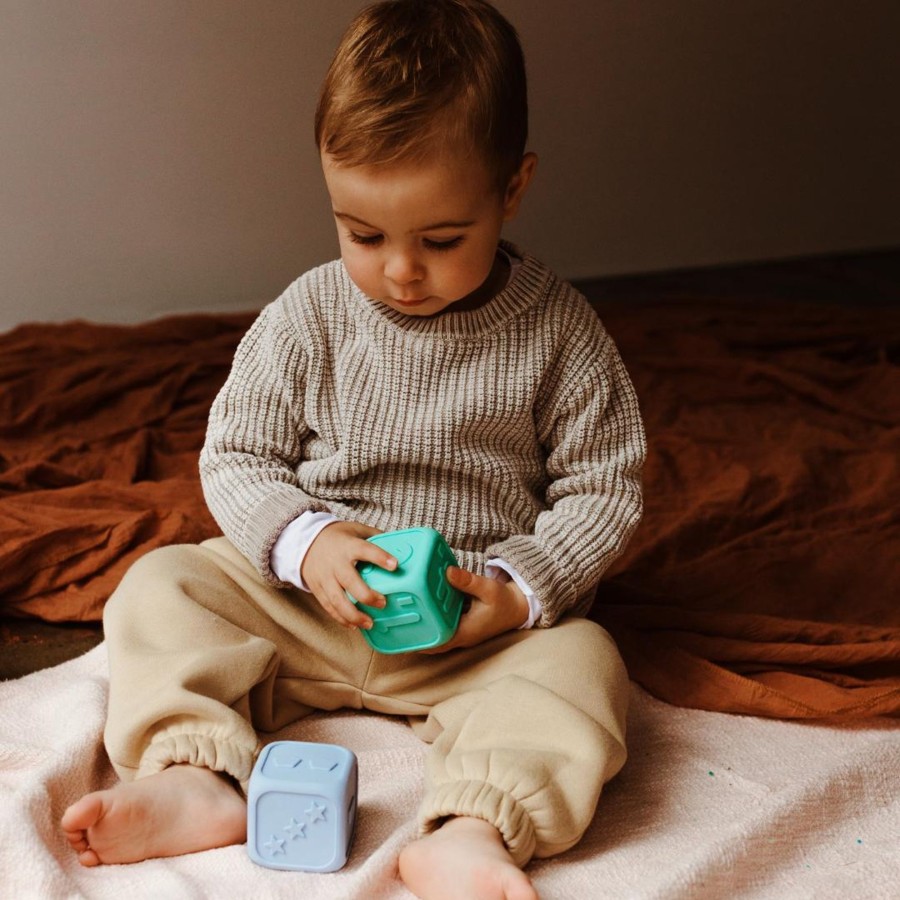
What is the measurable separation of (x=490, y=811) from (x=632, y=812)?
0.17 metres

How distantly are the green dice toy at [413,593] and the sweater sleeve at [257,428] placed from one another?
13 cm

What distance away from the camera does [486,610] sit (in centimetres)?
100

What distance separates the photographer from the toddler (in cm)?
88

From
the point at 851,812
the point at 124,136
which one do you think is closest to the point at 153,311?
the point at 124,136

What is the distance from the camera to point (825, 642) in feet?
3.92

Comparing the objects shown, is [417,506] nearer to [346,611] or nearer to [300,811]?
[346,611]

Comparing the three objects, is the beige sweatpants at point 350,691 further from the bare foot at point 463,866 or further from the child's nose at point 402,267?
the child's nose at point 402,267

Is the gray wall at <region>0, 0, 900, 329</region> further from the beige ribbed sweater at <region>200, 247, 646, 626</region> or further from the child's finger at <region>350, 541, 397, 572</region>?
the child's finger at <region>350, 541, 397, 572</region>

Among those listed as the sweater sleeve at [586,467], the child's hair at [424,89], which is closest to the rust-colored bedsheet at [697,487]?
the sweater sleeve at [586,467]

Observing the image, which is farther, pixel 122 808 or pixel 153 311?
pixel 153 311

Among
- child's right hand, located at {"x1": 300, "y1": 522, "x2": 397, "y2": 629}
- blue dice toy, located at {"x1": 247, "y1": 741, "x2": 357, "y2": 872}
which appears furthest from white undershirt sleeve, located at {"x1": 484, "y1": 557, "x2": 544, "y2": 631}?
blue dice toy, located at {"x1": 247, "y1": 741, "x2": 357, "y2": 872}

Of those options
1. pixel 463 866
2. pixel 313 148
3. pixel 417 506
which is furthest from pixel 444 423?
pixel 313 148

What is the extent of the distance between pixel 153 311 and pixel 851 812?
1992 mm

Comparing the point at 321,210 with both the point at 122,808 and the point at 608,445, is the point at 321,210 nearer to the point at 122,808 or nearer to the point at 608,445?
the point at 608,445
